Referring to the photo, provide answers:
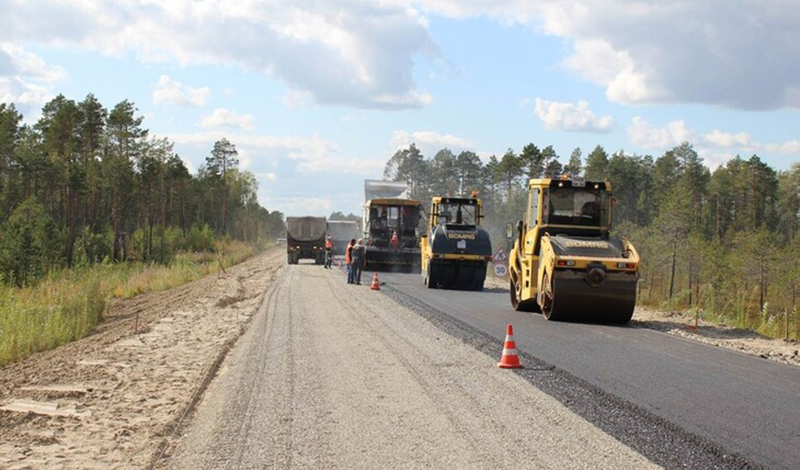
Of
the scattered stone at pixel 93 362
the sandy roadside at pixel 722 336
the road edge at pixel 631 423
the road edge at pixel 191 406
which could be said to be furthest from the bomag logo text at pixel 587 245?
the scattered stone at pixel 93 362

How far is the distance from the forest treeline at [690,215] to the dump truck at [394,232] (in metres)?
8.61

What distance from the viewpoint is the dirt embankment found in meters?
7.65

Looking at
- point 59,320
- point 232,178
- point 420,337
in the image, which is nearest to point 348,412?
point 420,337

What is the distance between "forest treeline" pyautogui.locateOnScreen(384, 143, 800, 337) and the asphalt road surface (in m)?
5.62

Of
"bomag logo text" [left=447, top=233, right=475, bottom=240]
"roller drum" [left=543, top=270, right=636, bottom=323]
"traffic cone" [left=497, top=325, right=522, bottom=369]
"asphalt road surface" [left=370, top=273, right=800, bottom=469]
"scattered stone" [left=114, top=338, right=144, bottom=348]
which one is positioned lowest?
"scattered stone" [left=114, top=338, right=144, bottom=348]

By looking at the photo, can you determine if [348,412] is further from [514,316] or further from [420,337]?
[514,316]

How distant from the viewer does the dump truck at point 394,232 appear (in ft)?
132

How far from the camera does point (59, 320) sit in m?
21.6

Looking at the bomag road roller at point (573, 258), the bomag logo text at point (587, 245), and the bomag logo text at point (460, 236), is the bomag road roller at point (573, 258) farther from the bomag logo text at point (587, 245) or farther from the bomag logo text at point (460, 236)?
the bomag logo text at point (460, 236)

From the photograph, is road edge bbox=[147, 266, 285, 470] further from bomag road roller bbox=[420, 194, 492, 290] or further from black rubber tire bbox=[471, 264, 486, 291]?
black rubber tire bbox=[471, 264, 486, 291]

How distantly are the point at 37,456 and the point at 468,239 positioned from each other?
23.3 m

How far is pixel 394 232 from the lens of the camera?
133ft

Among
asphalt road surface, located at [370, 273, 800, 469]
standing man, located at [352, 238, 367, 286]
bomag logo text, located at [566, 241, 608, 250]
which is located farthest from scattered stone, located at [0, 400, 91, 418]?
standing man, located at [352, 238, 367, 286]

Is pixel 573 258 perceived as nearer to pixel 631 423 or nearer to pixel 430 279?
pixel 631 423
